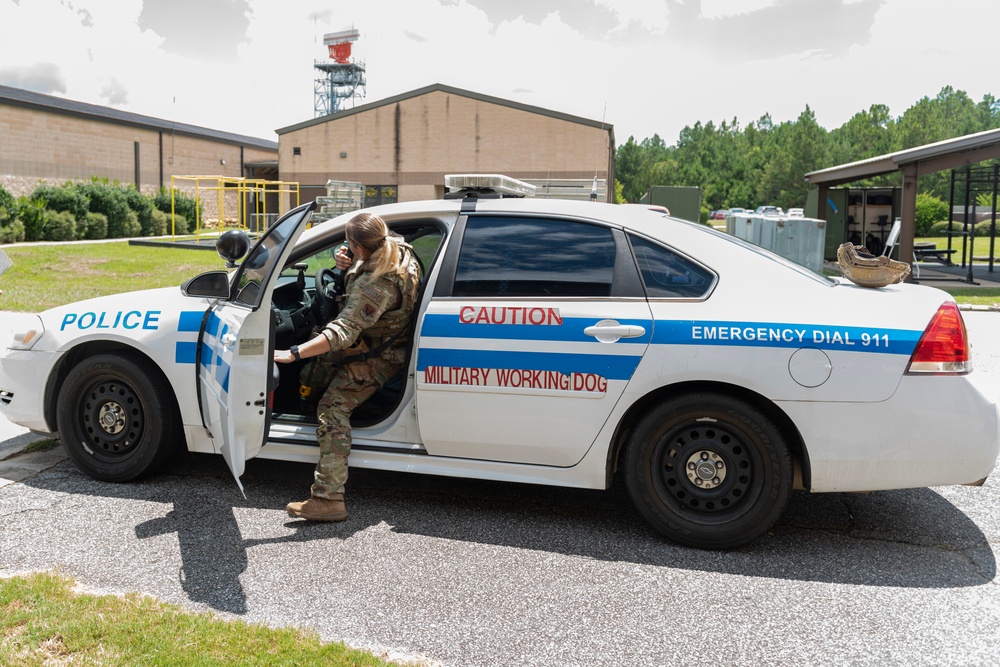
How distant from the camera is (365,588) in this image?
344cm

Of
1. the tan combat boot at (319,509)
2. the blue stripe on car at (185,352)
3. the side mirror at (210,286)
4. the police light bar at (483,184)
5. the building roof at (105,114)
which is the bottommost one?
the tan combat boot at (319,509)

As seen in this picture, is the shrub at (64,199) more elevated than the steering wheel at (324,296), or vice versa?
the shrub at (64,199)

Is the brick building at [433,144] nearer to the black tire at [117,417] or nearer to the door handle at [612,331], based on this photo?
the black tire at [117,417]

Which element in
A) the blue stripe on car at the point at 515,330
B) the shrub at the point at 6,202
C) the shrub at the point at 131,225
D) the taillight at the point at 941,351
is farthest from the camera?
the shrub at the point at 131,225

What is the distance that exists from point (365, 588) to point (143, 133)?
50255 mm

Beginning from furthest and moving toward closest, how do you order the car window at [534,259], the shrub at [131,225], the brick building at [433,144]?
the brick building at [433,144] < the shrub at [131,225] < the car window at [534,259]

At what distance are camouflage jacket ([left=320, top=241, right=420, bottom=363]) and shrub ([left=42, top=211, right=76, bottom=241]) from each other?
29451mm

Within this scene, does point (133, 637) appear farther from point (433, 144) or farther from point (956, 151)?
point (433, 144)

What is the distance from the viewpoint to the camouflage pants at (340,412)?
4.15m

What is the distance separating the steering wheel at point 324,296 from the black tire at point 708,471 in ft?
A: 6.40

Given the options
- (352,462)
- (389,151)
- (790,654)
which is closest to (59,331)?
(352,462)

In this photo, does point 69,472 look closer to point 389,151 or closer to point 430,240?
point 430,240

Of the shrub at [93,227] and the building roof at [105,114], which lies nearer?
the shrub at [93,227]

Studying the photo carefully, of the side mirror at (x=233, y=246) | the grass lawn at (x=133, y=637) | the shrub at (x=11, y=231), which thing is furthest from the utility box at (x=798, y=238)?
the shrub at (x=11, y=231)
